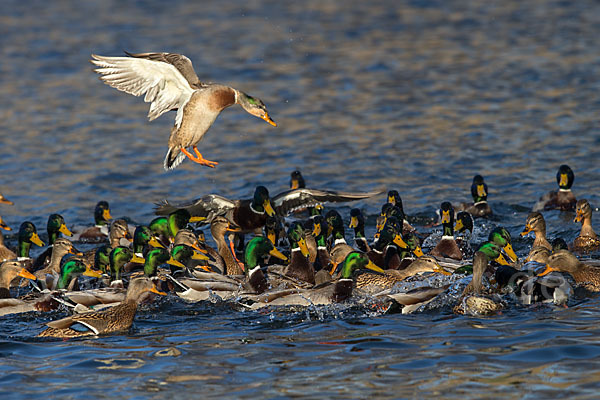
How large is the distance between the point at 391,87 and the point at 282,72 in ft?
→ 8.84

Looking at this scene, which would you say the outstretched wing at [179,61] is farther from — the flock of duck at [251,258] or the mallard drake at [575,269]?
the mallard drake at [575,269]

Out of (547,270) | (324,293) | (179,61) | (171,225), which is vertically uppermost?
(179,61)

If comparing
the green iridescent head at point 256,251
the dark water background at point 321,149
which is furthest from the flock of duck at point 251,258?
the dark water background at point 321,149

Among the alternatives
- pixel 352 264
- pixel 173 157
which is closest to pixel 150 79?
pixel 173 157

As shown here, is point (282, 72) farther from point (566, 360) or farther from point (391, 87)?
point (566, 360)

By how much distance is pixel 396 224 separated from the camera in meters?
10.5

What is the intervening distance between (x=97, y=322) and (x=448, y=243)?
4.22 m

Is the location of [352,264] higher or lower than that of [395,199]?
lower

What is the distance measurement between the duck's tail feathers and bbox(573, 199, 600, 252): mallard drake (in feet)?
13.8

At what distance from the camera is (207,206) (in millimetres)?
11609

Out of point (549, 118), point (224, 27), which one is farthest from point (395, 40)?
point (549, 118)

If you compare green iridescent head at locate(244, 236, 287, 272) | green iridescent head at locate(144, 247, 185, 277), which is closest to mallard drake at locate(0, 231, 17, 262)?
green iridescent head at locate(144, 247, 185, 277)

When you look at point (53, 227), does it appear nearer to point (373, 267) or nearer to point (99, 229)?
point (99, 229)

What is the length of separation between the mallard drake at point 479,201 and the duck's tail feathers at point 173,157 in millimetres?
3874
